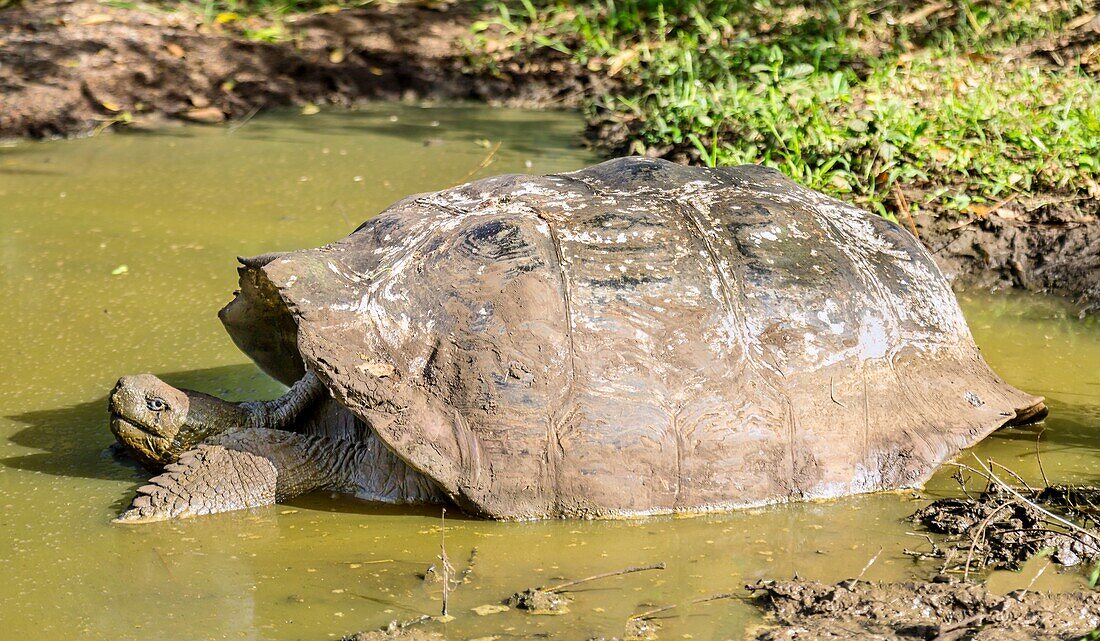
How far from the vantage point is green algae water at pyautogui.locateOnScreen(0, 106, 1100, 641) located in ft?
9.93

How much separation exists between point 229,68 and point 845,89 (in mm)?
4368

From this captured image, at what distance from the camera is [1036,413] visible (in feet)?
13.2

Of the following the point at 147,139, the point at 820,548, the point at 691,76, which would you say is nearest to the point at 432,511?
the point at 820,548

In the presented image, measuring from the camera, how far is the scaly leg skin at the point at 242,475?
11.6 ft

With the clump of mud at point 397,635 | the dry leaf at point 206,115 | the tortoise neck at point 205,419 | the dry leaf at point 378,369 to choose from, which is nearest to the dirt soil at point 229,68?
the dry leaf at point 206,115

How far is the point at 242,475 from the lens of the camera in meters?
3.63

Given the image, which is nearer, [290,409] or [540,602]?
[540,602]

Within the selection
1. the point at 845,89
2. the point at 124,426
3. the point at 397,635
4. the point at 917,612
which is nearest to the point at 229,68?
the point at 845,89

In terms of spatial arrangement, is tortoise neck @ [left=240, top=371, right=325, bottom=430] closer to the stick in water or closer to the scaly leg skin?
the scaly leg skin

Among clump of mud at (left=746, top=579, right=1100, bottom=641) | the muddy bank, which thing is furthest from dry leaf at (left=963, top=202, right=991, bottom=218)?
the muddy bank

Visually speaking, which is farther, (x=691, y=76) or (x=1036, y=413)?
(x=691, y=76)

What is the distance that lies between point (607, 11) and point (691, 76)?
1.81m

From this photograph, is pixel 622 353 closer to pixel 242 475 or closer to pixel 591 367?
pixel 591 367

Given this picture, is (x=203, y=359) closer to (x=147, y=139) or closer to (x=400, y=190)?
(x=400, y=190)
